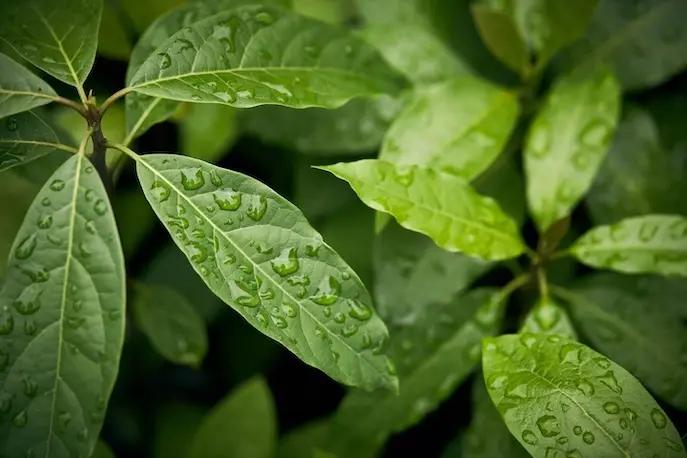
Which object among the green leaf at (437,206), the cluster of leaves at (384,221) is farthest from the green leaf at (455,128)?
the green leaf at (437,206)

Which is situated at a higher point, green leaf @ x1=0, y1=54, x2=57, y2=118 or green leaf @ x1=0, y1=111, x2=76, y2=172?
green leaf @ x1=0, y1=54, x2=57, y2=118

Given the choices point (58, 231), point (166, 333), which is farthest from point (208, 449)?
point (58, 231)

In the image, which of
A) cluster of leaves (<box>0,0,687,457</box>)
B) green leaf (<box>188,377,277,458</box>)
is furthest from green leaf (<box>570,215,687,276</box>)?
green leaf (<box>188,377,277,458</box>)

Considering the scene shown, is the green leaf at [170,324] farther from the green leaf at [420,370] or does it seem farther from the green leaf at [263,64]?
the green leaf at [263,64]

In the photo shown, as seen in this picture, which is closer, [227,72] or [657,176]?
[227,72]

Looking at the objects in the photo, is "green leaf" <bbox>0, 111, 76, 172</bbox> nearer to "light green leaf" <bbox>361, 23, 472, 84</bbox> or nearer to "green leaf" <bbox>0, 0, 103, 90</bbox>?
"green leaf" <bbox>0, 0, 103, 90</bbox>

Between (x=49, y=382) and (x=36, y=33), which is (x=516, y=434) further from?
(x=36, y=33)
